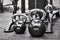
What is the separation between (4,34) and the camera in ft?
24.5

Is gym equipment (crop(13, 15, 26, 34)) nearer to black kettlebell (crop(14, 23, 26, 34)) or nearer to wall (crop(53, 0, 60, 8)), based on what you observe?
black kettlebell (crop(14, 23, 26, 34))

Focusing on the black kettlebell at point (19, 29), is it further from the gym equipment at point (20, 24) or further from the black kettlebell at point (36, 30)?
the black kettlebell at point (36, 30)

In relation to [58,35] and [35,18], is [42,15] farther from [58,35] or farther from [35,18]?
[58,35]

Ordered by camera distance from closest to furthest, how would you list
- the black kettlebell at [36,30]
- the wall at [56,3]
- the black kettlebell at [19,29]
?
the black kettlebell at [36,30], the black kettlebell at [19,29], the wall at [56,3]

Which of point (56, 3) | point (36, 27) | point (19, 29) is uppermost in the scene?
point (56, 3)

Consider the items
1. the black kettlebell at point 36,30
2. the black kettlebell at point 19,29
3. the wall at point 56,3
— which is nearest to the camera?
the black kettlebell at point 36,30

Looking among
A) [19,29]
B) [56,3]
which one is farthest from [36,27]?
[56,3]

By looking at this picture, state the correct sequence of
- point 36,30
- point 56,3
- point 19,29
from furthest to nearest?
1. point 56,3
2. point 19,29
3. point 36,30

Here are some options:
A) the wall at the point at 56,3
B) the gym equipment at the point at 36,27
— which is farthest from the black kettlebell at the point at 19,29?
the wall at the point at 56,3

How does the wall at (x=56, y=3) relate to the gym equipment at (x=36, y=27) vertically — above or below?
above

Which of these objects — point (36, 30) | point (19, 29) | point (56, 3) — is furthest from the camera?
point (56, 3)

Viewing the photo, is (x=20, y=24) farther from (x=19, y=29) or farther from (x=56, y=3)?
(x=56, y=3)

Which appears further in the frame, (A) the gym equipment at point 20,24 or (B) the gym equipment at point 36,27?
(A) the gym equipment at point 20,24

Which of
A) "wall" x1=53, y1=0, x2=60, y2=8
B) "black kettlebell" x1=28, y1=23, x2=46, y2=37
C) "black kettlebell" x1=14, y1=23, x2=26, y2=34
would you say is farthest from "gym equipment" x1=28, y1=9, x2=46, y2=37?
"wall" x1=53, y1=0, x2=60, y2=8
